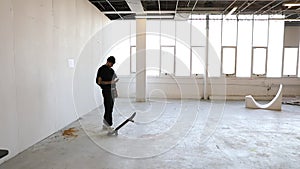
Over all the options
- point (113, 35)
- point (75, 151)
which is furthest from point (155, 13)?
point (75, 151)

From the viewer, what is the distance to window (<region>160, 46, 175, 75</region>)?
10.2 meters

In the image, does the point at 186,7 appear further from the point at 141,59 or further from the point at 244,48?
the point at 244,48

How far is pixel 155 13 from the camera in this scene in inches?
342

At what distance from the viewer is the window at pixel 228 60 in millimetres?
10266

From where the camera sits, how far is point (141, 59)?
8914 millimetres

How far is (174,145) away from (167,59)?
6342 millimetres

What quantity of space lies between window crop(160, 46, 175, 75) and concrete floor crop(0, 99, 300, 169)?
3.84 m

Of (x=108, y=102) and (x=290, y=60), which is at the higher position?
(x=290, y=60)

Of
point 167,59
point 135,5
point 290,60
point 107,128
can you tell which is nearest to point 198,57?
point 167,59

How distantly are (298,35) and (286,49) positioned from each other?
685mm

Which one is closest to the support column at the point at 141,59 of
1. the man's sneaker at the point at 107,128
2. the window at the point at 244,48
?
the window at the point at 244,48

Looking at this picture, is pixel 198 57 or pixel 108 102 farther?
pixel 198 57

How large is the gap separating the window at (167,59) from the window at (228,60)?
1.95 m

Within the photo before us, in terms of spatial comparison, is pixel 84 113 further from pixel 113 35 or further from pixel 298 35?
pixel 298 35
